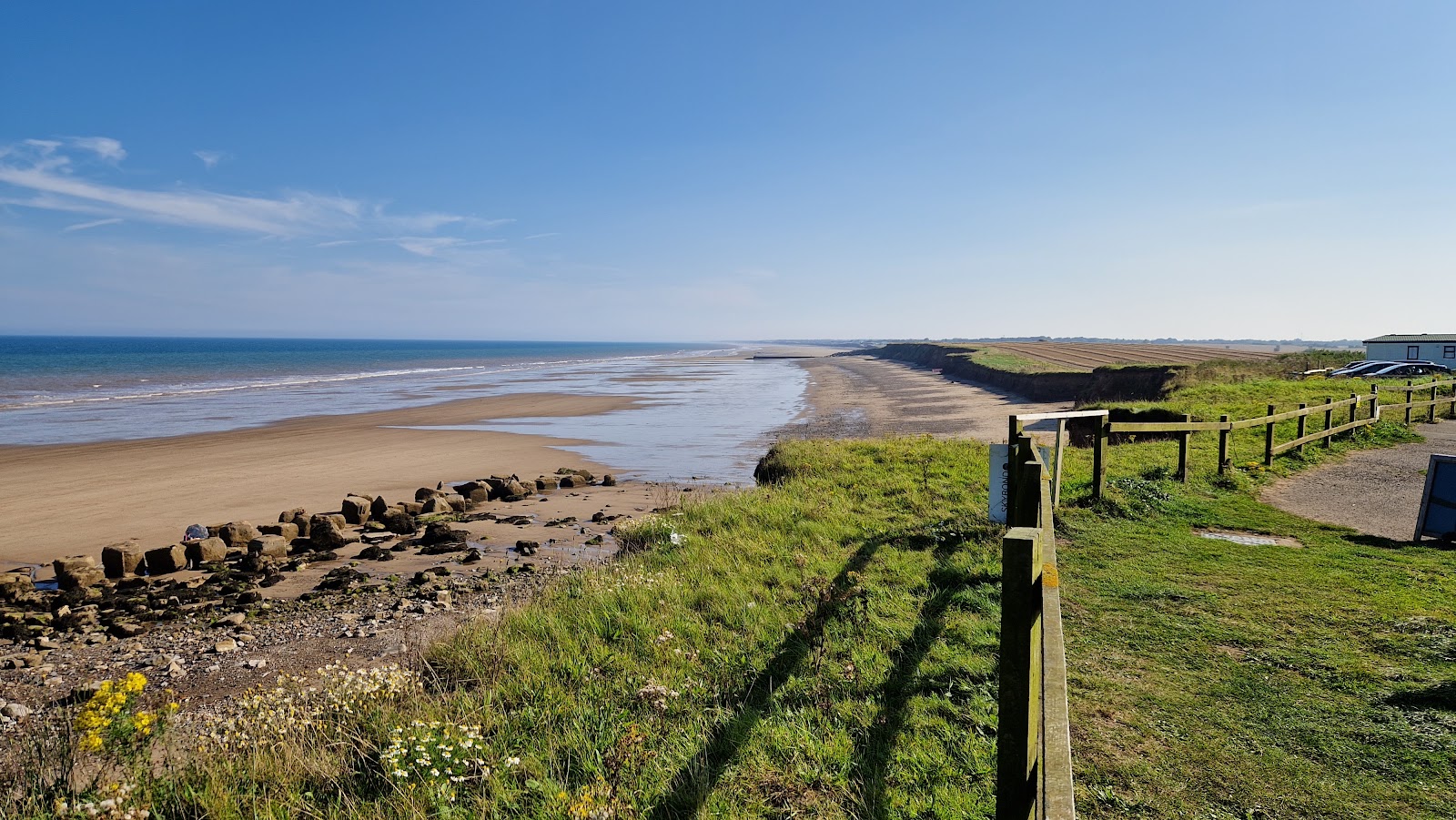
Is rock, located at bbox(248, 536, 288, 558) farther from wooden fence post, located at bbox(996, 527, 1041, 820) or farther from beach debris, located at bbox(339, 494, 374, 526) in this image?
wooden fence post, located at bbox(996, 527, 1041, 820)

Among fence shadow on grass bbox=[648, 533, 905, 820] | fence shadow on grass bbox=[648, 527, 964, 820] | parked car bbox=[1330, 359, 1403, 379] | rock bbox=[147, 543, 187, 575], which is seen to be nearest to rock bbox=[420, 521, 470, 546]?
rock bbox=[147, 543, 187, 575]

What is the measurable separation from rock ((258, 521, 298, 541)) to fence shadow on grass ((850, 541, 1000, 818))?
11800 millimetres

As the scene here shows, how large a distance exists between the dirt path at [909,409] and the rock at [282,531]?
55.7ft

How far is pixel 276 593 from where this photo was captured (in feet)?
34.8

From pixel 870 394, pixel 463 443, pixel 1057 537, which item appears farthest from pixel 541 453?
pixel 870 394

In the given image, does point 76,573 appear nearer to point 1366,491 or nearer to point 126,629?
point 126,629

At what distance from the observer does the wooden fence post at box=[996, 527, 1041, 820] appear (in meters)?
2.66

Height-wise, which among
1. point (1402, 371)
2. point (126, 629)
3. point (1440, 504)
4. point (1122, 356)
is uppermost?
point (1122, 356)

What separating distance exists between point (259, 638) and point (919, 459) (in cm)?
1157

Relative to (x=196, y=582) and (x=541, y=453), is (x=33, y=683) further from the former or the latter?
(x=541, y=453)

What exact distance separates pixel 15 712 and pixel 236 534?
6.54 meters

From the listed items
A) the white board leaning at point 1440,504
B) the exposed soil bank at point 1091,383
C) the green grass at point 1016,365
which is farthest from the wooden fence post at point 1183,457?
the green grass at point 1016,365

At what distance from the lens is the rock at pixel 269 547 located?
12.1 meters

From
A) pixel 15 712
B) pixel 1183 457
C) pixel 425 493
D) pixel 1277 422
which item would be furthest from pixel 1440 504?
pixel 425 493
